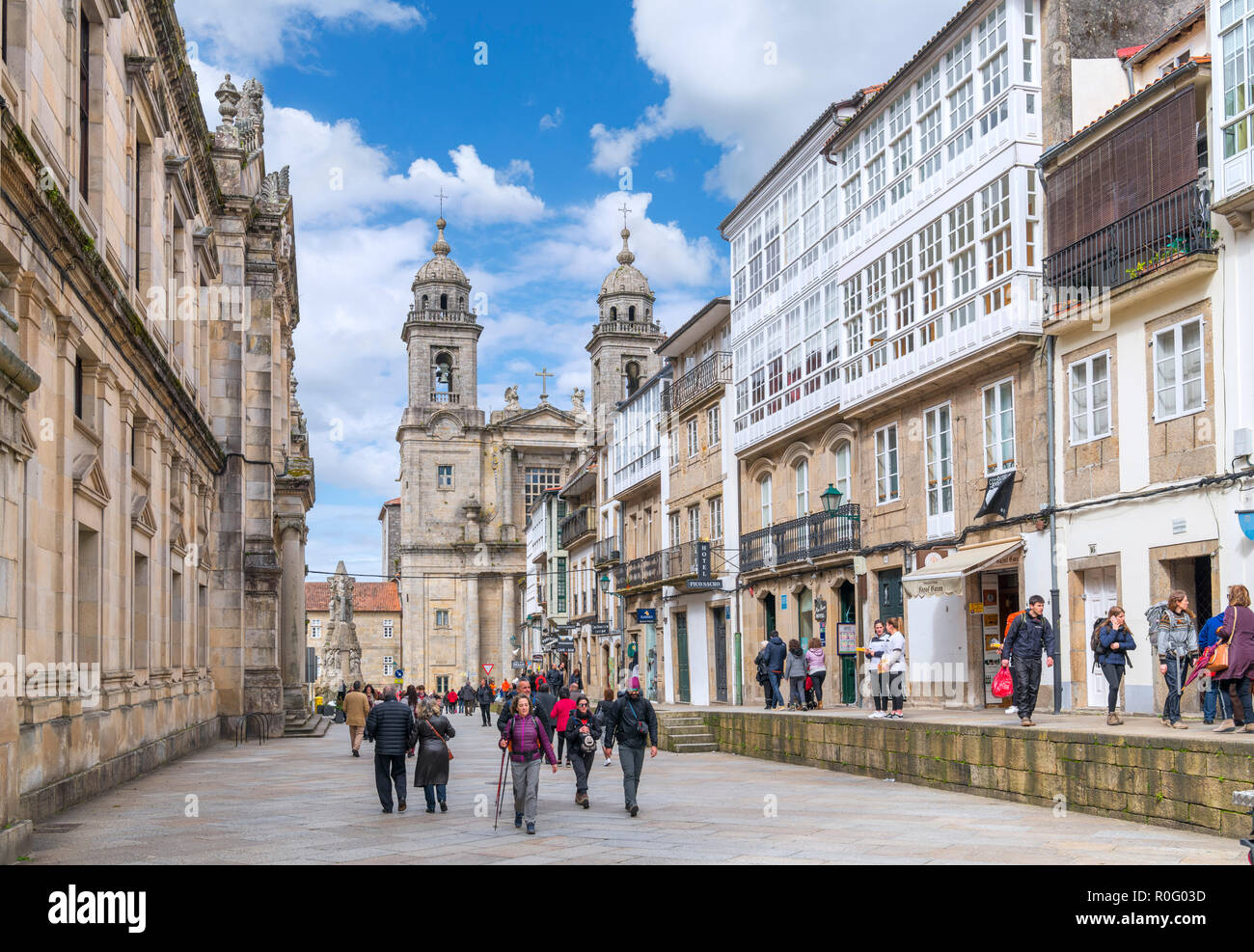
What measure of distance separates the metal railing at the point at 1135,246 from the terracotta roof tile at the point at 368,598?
70458 millimetres

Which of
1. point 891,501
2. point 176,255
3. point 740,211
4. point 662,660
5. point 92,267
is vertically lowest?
point 662,660

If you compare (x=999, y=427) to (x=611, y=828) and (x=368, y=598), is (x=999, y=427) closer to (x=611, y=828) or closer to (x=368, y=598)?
(x=611, y=828)

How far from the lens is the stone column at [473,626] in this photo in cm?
7569

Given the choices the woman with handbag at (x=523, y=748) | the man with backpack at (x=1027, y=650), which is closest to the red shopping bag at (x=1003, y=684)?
the man with backpack at (x=1027, y=650)

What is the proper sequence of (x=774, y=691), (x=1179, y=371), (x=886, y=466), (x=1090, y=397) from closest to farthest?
(x=1179, y=371) → (x=1090, y=397) → (x=774, y=691) → (x=886, y=466)

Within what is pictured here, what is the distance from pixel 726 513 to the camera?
34.9m

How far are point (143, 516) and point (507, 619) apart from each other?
58.1m

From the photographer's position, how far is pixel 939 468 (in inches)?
952

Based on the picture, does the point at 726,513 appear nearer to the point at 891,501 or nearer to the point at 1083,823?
the point at 891,501

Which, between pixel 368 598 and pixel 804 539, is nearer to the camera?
pixel 804 539

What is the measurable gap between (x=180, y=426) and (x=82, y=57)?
8.28 m

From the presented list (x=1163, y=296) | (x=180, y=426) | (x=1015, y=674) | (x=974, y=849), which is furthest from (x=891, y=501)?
(x=974, y=849)

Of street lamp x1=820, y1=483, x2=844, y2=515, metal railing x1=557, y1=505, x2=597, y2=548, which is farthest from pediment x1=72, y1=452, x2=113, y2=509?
metal railing x1=557, y1=505, x2=597, y2=548

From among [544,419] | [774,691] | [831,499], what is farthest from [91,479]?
[544,419]
